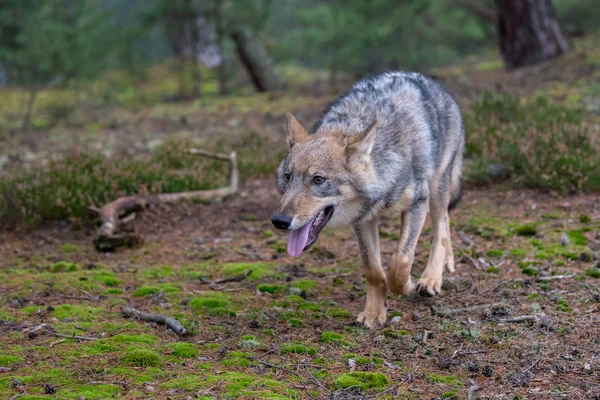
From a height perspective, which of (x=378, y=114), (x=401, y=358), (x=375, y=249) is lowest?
(x=401, y=358)

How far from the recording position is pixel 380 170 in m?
5.47

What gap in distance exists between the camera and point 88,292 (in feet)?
20.7

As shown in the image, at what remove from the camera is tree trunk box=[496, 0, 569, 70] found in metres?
15.3

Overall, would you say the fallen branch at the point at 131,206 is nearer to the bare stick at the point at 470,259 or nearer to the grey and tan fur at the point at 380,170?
the grey and tan fur at the point at 380,170

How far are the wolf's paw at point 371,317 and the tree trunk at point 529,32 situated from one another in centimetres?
1148

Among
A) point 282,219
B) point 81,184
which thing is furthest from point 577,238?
point 81,184

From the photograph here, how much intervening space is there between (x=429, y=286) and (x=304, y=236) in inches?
63.4

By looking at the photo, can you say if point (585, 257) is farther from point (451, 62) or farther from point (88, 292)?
point (451, 62)

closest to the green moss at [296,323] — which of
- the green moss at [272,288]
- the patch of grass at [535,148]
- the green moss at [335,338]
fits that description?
the green moss at [335,338]

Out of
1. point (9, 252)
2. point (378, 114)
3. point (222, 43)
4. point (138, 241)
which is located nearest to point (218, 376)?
point (378, 114)

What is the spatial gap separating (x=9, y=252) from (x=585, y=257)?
6.00 m

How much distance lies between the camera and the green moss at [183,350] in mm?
4906

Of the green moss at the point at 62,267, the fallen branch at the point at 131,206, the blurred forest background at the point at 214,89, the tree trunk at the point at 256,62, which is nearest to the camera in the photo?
the green moss at the point at 62,267

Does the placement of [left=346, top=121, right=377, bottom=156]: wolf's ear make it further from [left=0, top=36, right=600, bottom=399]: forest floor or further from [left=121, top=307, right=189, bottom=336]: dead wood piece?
[left=121, top=307, right=189, bottom=336]: dead wood piece
